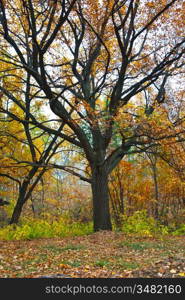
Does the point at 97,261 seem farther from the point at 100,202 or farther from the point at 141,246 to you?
the point at 100,202

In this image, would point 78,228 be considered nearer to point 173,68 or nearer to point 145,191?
point 145,191

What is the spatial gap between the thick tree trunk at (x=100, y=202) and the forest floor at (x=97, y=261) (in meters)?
2.15

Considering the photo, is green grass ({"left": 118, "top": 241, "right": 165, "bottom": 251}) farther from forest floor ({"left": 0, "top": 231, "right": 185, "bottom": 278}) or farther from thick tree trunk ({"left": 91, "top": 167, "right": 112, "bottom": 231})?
thick tree trunk ({"left": 91, "top": 167, "right": 112, "bottom": 231})

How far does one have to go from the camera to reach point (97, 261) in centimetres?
594

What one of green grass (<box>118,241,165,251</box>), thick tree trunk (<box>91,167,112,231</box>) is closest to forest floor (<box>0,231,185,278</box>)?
green grass (<box>118,241,165,251</box>)

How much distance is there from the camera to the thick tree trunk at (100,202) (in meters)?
11.2

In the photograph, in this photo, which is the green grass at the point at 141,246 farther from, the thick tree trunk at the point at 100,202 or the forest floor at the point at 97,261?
the thick tree trunk at the point at 100,202

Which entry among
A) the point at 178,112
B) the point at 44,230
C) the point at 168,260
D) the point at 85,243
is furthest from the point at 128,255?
the point at 178,112

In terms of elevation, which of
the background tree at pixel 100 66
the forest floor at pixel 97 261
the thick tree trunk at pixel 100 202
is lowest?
the forest floor at pixel 97 261

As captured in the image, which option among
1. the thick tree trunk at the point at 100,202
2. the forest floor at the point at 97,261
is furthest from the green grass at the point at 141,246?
the thick tree trunk at the point at 100,202

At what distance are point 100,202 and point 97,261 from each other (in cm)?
532

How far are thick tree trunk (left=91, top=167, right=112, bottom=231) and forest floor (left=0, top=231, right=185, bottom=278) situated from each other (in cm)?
215

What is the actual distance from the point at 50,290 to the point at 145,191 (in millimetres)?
14192

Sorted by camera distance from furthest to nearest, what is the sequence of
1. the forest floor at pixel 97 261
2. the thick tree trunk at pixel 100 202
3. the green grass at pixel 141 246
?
the thick tree trunk at pixel 100 202
the green grass at pixel 141 246
the forest floor at pixel 97 261
